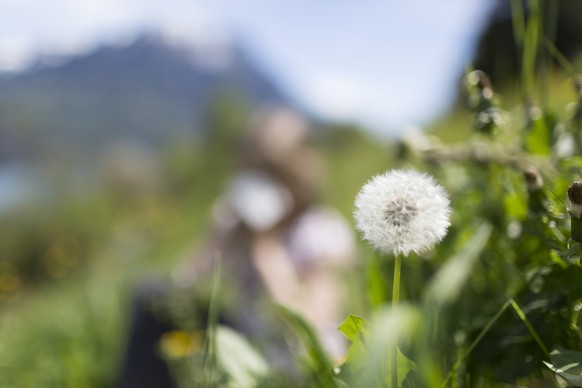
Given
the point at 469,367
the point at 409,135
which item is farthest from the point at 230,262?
the point at 469,367

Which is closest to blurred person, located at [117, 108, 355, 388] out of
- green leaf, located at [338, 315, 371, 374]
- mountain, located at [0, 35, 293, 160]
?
green leaf, located at [338, 315, 371, 374]

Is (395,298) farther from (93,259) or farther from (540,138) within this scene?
(93,259)

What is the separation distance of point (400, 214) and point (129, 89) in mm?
108667

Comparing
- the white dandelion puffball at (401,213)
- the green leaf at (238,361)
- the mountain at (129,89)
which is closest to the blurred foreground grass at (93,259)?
the white dandelion puffball at (401,213)

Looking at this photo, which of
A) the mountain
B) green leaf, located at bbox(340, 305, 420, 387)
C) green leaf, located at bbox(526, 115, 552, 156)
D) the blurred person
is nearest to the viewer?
green leaf, located at bbox(340, 305, 420, 387)

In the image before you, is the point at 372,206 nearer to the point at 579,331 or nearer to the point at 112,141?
the point at 579,331

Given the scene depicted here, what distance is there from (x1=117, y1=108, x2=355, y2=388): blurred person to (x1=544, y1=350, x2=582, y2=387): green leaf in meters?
2.07

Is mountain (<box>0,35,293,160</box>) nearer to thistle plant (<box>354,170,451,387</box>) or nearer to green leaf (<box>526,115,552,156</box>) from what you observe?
green leaf (<box>526,115,552,156</box>)

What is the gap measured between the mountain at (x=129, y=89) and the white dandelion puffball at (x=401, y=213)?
7870cm

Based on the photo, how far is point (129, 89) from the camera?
10444 centimetres

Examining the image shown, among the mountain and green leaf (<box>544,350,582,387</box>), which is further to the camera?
the mountain

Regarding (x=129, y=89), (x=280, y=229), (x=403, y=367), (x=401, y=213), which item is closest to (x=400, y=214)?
(x=401, y=213)

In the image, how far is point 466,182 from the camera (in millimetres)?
680

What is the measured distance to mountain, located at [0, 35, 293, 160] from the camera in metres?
90.8
